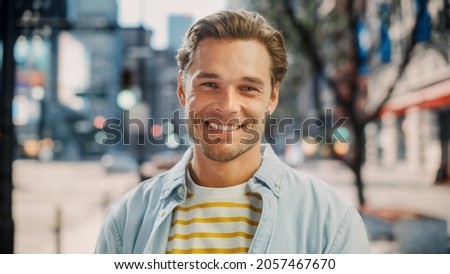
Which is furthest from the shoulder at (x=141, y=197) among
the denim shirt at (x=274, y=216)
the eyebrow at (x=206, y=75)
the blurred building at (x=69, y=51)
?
the blurred building at (x=69, y=51)

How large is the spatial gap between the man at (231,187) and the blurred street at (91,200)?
948mm

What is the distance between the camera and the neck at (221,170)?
2000mm

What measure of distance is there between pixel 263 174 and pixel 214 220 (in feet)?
0.97

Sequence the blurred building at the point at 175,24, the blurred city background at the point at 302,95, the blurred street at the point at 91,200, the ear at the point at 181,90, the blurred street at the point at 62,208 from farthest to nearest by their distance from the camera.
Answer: the blurred street at the point at 91,200
the blurred street at the point at 62,208
the blurred city background at the point at 302,95
the blurred building at the point at 175,24
the ear at the point at 181,90

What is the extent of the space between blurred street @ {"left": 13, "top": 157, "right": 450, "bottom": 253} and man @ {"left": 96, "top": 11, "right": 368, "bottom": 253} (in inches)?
37.3

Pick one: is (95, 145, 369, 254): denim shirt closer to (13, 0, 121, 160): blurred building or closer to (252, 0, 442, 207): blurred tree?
(13, 0, 121, 160): blurred building

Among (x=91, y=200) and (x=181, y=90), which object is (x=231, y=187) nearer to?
(x=181, y=90)

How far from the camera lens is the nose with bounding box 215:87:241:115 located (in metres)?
1.98

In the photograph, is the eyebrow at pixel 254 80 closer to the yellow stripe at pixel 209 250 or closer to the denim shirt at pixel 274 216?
the denim shirt at pixel 274 216

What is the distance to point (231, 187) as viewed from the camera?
6.53 feet

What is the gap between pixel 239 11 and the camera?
6.39ft

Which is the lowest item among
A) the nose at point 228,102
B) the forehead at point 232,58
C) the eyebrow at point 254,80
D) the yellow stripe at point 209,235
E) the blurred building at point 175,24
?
the yellow stripe at point 209,235

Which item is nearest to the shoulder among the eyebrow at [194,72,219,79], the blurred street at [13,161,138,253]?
the eyebrow at [194,72,219,79]

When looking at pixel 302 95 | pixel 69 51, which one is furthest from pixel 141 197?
pixel 69 51
